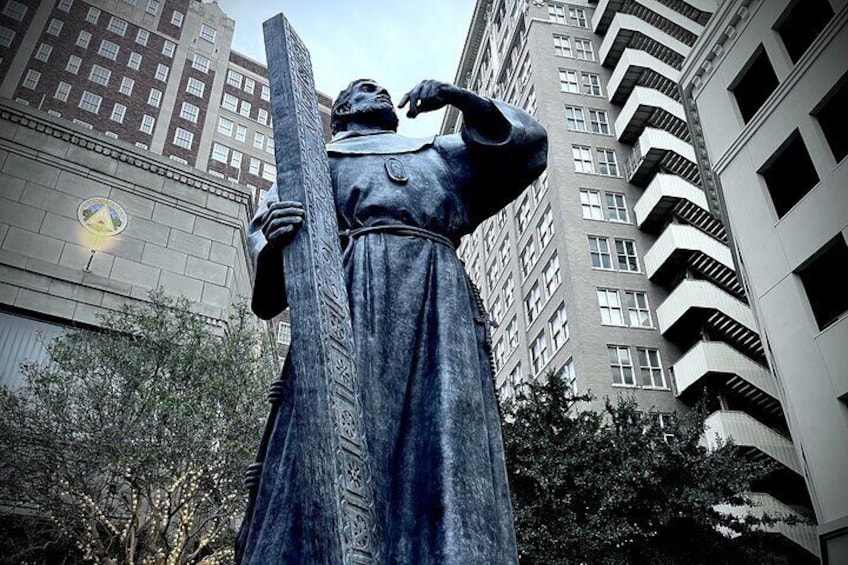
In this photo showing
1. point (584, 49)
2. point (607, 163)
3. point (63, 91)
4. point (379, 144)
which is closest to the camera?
point (379, 144)

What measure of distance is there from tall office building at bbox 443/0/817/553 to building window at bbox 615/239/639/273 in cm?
8

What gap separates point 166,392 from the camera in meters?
17.2

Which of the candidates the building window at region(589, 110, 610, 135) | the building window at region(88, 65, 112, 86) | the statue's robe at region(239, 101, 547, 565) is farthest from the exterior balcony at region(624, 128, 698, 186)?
the building window at region(88, 65, 112, 86)

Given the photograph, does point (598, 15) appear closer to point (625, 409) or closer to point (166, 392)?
point (625, 409)

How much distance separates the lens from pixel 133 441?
1636cm

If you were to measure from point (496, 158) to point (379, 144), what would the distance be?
65cm

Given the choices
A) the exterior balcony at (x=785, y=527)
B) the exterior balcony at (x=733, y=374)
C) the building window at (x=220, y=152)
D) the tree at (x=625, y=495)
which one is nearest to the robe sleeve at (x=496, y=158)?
the tree at (x=625, y=495)

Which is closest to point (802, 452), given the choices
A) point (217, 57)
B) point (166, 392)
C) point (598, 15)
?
point (166, 392)

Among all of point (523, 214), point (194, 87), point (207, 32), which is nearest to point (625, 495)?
point (523, 214)

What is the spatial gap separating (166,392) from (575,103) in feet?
118

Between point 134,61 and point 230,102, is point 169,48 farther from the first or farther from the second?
point 230,102

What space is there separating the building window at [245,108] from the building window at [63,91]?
57.6 feet

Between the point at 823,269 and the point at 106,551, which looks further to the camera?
the point at 823,269

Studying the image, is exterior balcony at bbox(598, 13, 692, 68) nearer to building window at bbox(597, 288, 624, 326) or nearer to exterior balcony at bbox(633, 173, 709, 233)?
exterior balcony at bbox(633, 173, 709, 233)
